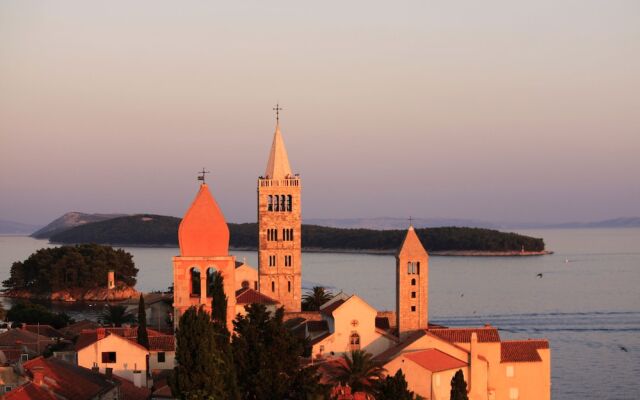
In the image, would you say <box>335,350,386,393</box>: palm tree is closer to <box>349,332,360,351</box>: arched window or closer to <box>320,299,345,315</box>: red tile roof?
<box>349,332,360,351</box>: arched window

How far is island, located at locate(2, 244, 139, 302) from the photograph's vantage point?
371 ft

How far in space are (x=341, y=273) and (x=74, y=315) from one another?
65.1m

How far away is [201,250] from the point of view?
40.5 meters

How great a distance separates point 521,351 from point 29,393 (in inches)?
856

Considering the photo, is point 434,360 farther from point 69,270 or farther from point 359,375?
point 69,270

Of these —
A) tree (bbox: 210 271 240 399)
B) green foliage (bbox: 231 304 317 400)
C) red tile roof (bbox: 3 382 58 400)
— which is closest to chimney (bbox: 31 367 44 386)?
red tile roof (bbox: 3 382 58 400)

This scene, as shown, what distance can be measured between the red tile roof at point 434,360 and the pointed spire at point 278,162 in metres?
27.1

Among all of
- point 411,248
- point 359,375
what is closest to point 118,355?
point 359,375

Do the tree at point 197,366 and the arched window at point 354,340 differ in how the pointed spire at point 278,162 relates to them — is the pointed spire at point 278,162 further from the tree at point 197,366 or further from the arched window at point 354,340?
the tree at point 197,366

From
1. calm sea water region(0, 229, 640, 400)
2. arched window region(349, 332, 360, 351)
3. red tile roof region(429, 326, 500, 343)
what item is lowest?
calm sea water region(0, 229, 640, 400)

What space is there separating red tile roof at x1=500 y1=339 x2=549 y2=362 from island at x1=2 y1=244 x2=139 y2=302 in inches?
2770

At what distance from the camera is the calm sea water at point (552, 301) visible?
6394cm

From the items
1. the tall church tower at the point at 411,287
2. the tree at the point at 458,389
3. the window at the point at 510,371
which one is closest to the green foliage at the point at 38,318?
the tall church tower at the point at 411,287

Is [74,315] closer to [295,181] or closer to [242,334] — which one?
[295,181]
